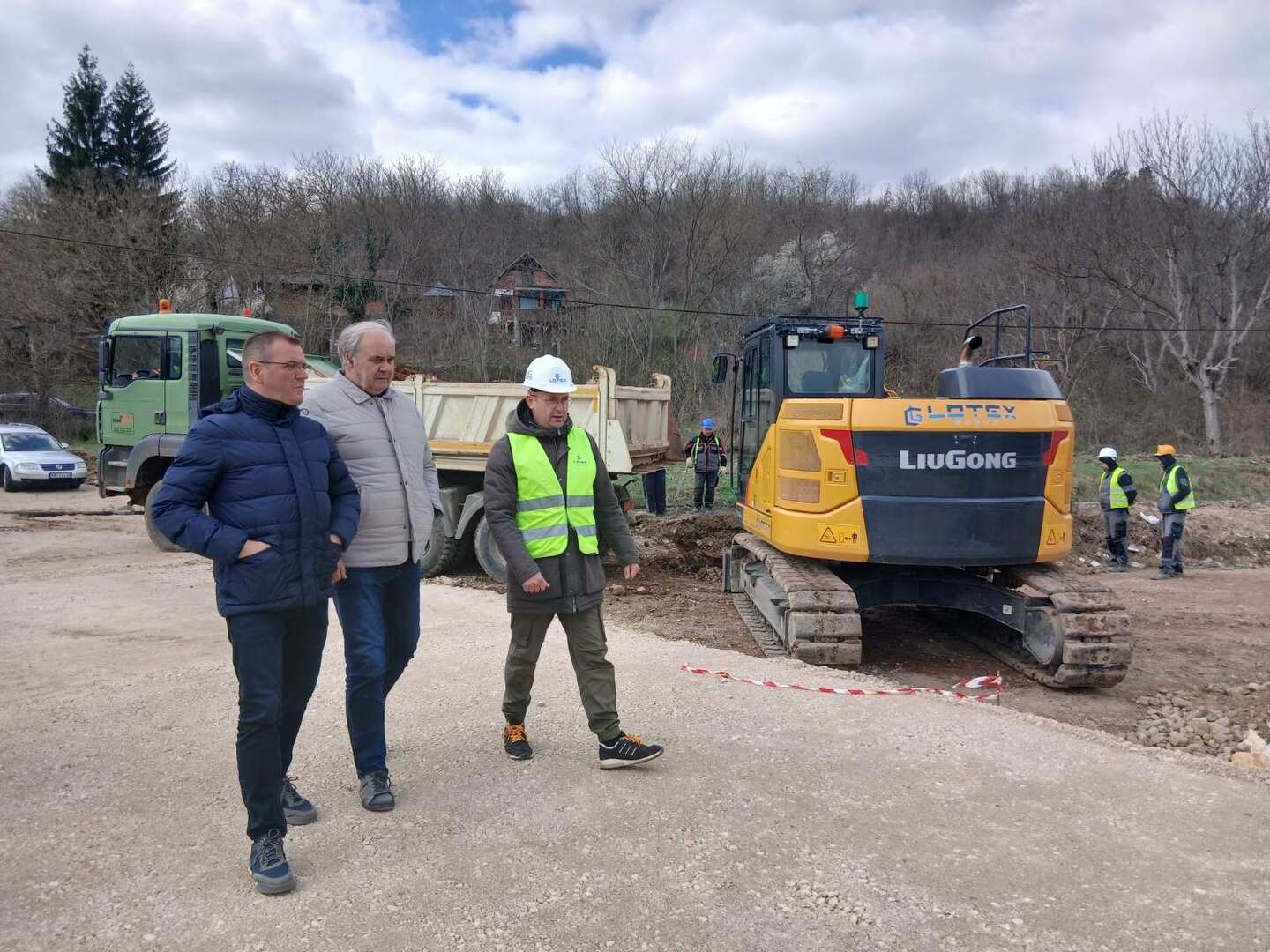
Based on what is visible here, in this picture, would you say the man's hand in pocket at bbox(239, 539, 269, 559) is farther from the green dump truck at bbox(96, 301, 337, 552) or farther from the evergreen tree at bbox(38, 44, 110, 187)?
the evergreen tree at bbox(38, 44, 110, 187)

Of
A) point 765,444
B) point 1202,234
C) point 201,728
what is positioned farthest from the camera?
point 1202,234

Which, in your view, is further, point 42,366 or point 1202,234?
point 1202,234

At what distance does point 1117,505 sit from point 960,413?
308 inches

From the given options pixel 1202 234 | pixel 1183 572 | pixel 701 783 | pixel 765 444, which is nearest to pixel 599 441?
pixel 765 444

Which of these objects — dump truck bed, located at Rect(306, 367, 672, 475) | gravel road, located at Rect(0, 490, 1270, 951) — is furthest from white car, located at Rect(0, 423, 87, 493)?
gravel road, located at Rect(0, 490, 1270, 951)

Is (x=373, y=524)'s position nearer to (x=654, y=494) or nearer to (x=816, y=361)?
(x=816, y=361)

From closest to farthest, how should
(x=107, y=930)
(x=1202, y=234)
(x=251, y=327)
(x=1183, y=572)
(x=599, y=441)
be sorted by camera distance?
(x=107, y=930)
(x=599, y=441)
(x=251, y=327)
(x=1183, y=572)
(x=1202, y=234)

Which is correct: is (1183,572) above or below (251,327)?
below

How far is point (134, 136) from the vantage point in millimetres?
36625

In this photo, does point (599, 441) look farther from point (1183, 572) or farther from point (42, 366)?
point (42, 366)

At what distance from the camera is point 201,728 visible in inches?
181

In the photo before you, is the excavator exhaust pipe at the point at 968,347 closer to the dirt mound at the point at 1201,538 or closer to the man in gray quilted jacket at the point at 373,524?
the man in gray quilted jacket at the point at 373,524

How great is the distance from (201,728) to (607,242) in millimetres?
28691

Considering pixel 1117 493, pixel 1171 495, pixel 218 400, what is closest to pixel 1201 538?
pixel 1117 493
